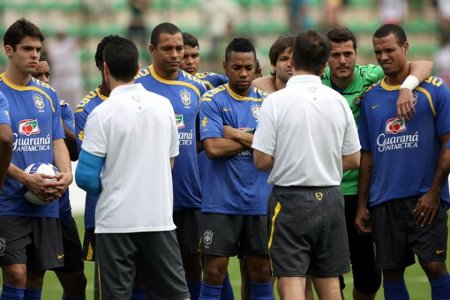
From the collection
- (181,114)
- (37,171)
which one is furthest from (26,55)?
(181,114)

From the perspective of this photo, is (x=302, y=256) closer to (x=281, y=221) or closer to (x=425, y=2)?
(x=281, y=221)

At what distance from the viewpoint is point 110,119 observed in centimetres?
800

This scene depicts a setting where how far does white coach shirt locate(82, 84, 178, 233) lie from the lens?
316 inches

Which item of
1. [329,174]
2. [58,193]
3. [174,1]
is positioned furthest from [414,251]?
[174,1]

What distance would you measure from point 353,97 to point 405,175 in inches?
38.2

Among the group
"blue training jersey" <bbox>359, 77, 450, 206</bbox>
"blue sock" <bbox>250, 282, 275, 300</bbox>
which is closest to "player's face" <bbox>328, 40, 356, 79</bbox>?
"blue training jersey" <bbox>359, 77, 450, 206</bbox>

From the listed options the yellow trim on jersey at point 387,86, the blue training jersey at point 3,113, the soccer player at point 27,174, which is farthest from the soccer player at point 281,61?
the blue training jersey at point 3,113

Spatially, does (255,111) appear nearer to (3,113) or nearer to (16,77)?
(16,77)

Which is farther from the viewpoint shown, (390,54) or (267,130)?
(390,54)

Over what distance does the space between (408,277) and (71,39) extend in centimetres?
1037

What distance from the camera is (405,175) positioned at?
9516mm

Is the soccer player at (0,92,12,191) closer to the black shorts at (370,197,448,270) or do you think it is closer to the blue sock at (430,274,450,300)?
the black shorts at (370,197,448,270)

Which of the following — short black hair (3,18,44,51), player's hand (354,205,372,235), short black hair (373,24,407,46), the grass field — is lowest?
the grass field

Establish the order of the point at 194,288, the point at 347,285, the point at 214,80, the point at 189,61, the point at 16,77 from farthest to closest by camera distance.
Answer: the point at 347,285, the point at 189,61, the point at 214,80, the point at 194,288, the point at 16,77
